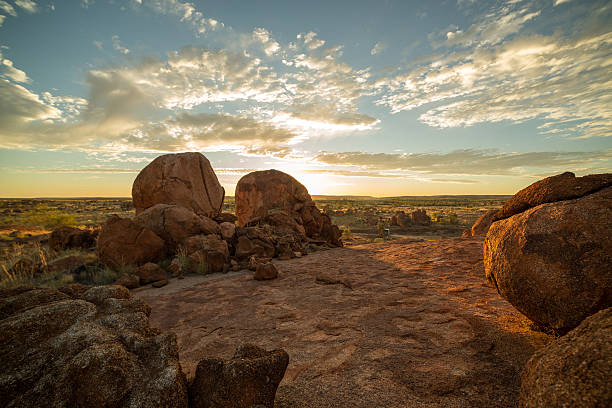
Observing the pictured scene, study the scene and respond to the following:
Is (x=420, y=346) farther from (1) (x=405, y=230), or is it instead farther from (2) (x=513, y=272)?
(1) (x=405, y=230)

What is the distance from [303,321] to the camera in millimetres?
3875

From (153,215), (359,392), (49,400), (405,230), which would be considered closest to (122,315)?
(49,400)

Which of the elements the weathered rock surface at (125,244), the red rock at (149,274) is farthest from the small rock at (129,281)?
the weathered rock surface at (125,244)

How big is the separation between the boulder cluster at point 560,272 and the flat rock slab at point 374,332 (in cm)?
48

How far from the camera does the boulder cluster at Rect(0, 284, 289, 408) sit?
157 centimetres

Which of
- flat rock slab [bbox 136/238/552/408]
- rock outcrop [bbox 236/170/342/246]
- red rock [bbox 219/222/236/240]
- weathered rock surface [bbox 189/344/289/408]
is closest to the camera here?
weathered rock surface [bbox 189/344/289/408]

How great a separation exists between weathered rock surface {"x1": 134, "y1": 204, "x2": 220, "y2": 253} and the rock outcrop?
317 cm

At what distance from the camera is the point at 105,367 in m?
1.66

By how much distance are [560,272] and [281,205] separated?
495 inches

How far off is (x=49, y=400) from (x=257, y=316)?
2.91 meters

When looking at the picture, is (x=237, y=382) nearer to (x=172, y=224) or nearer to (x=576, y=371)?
(x=576, y=371)

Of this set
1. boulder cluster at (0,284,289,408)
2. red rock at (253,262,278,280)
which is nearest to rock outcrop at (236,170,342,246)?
red rock at (253,262,278,280)

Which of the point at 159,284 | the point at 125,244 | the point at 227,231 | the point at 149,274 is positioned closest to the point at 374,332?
the point at 159,284

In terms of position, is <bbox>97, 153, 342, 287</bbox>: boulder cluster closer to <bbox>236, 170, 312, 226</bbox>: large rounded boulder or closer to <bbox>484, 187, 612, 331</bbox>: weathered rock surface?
<bbox>236, 170, 312, 226</bbox>: large rounded boulder
